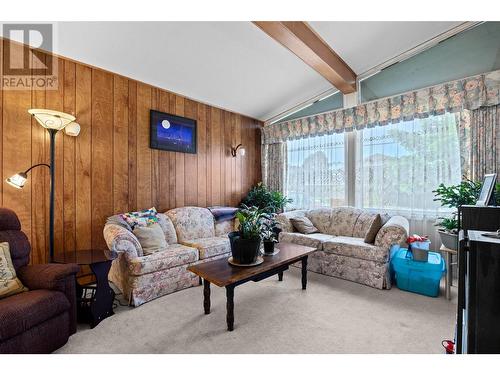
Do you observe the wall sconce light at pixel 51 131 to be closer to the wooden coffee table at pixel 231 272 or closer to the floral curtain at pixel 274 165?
the wooden coffee table at pixel 231 272

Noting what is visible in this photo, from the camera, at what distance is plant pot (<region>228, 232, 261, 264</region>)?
215cm

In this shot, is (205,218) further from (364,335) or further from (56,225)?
(364,335)

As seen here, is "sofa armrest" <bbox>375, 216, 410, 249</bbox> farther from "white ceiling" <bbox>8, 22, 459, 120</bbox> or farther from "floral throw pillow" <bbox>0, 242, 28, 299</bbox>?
"floral throw pillow" <bbox>0, 242, 28, 299</bbox>

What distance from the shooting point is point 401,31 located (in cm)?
293

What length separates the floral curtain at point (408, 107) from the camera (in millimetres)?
2707

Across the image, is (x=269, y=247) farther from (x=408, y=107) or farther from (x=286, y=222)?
(x=408, y=107)

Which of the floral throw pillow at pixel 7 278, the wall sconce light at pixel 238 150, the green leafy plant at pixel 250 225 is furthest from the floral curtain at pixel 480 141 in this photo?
the floral throw pillow at pixel 7 278

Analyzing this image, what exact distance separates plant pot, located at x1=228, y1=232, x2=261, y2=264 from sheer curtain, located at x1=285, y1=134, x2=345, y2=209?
2316 mm

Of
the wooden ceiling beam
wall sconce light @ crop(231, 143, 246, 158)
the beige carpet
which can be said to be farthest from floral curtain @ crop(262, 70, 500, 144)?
the beige carpet

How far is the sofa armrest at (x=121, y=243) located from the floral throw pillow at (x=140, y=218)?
277 mm

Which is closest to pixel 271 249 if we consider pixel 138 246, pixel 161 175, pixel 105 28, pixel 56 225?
pixel 138 246

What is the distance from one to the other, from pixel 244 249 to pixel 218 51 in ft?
7.66

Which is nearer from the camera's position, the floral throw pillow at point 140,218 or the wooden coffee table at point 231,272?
the wooden coffee table at point 231,272

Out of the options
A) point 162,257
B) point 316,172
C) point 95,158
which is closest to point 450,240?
point 316,172
